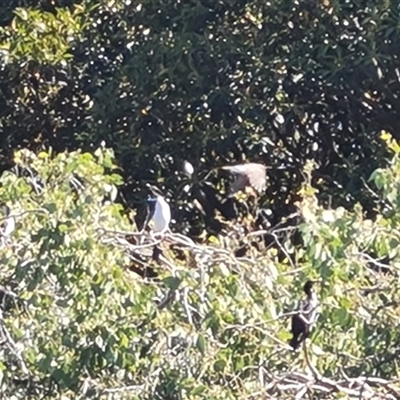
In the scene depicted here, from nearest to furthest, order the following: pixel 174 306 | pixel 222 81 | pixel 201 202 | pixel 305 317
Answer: pixel 174 306, pixel 305 317, pixel 222 81, pixel 201 202

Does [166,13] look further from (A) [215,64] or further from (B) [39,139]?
(B) [39,139]

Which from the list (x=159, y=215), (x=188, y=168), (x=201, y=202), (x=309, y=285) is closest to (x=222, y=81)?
(x=188, y=168)

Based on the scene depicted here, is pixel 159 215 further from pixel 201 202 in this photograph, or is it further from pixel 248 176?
pixel 201 202

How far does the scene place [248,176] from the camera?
29.4 feet

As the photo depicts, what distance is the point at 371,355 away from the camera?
5508 millimetres

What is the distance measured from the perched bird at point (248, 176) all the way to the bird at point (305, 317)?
122 inches

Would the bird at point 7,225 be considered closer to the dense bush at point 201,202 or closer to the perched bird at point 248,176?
the dense bush at point 201,202

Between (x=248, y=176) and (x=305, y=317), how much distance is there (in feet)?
11.0

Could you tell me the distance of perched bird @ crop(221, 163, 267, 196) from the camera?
29.4 ft

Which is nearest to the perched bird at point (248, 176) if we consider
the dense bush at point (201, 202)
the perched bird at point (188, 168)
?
the dense bush at point (201, 202)

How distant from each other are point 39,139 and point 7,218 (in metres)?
5.03

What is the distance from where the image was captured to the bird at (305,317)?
5.62m

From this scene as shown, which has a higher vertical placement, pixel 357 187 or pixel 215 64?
pixel 215 64

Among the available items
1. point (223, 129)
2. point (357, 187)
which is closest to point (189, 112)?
point (223, 129)
